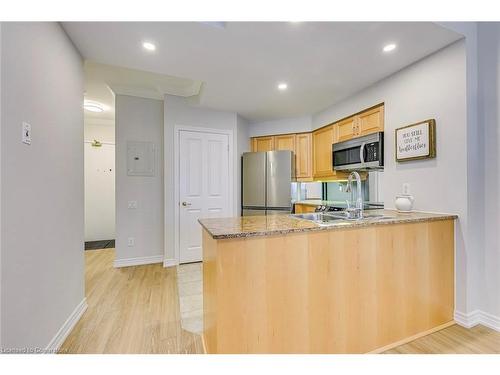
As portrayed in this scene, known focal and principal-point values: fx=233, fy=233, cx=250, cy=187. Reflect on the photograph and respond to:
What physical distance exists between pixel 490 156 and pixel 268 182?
2.45 meters

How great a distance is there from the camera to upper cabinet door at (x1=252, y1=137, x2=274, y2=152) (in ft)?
13.2

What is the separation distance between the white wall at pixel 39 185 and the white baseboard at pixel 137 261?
1.34 meters

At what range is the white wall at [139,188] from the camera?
11.1 ft

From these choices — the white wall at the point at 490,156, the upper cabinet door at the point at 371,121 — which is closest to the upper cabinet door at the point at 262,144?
the upper cabinet door at the point at 371,121

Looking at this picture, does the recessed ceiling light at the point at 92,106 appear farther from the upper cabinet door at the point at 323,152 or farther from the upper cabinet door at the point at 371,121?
the upper cabinet door at the point at 371,121

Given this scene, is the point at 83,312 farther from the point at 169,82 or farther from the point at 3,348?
the point at 169,82

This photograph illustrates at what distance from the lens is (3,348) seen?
3.62ft

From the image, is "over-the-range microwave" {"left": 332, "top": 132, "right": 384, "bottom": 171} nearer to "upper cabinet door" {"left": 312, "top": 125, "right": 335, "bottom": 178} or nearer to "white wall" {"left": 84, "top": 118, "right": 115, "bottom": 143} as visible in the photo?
"upper cabinet door" {"left": 312, "top": 125, "right": 335, "bottom": 178}

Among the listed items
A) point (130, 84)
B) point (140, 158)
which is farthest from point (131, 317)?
point (130, 84)

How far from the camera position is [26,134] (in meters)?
1.31

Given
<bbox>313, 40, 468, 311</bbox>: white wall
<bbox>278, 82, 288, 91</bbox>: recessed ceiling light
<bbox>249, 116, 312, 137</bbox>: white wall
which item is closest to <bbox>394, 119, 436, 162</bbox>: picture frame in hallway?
<bbox>313, 40, 468, 311</bbox>: white wall

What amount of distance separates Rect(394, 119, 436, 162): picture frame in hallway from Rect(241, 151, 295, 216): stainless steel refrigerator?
1594mm

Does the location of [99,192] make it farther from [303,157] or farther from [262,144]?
[303,157]
